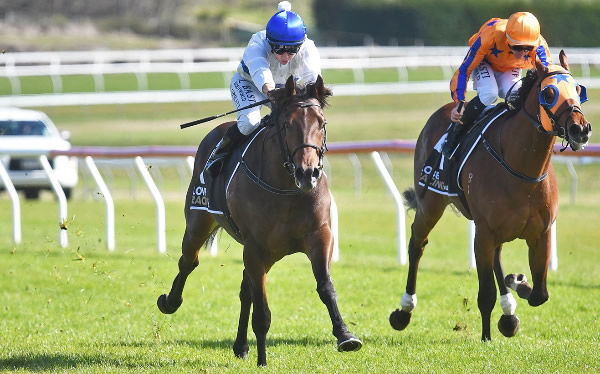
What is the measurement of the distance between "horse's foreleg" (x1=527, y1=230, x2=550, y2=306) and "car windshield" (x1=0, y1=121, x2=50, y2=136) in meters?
13.3

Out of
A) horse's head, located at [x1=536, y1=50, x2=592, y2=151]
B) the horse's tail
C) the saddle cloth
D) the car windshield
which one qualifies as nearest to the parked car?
the car windshield

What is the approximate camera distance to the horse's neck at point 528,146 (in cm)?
630

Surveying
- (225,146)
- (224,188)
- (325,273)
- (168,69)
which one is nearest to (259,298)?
(325,273)

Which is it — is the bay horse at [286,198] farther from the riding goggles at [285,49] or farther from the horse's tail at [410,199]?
the horse's tail at [410,199]

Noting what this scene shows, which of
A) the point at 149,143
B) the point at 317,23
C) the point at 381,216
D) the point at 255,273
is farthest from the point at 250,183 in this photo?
the point at 317,23

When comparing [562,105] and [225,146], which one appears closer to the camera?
[562,105]

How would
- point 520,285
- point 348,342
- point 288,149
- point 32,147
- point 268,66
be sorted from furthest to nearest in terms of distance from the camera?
1. point 32,147
2. point 520,285
3. point 268,66
4. point 288,149
5. point 348,342

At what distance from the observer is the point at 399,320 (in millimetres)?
7207

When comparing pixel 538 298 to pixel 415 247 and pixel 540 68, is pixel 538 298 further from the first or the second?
pixel 540 68

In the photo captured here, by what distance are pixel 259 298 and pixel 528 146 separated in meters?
1.85

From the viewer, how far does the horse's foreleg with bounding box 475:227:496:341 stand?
21.3 feet

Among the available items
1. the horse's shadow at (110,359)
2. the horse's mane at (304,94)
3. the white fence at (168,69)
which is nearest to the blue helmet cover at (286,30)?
the horse's mane at (304,94)

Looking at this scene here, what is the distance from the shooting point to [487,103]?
715cm

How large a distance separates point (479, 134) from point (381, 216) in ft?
28.4
